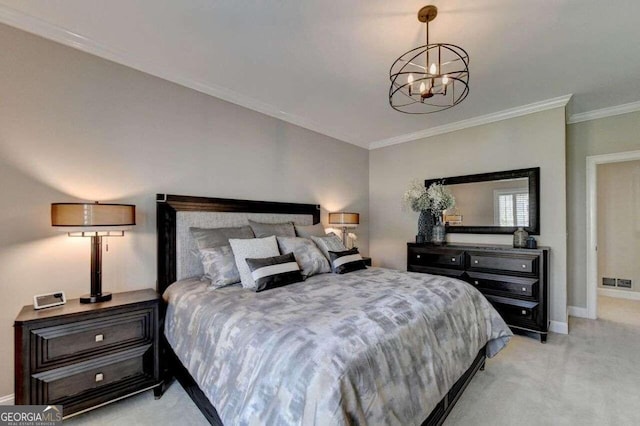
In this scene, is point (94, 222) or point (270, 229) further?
point (270, 229)

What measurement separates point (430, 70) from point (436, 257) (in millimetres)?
2619

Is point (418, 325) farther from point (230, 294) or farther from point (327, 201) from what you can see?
point (327, 201)

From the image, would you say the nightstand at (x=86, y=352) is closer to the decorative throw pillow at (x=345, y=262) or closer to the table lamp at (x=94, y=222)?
the table lamp at (x=94, y=222)

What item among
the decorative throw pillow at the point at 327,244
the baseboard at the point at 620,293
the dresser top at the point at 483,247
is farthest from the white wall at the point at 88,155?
the baseboard at the point at 620,293

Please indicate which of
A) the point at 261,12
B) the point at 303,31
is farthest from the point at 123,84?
the point at 303,31

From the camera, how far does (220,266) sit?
2.38 metres

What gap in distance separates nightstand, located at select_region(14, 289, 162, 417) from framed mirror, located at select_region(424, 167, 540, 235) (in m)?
3.90

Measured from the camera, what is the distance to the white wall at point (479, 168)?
333 centimetres

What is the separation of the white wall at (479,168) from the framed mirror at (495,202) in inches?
3.5

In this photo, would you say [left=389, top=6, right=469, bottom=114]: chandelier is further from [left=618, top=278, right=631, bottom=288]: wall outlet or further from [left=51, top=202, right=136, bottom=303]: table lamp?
[left=618, top=278, right=631, bottom=288]: wall outlet

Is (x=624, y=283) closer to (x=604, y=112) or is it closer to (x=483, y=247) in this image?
(x=604, y=112)

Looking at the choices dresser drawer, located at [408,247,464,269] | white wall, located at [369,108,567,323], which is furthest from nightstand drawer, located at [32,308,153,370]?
white wall, located at [369,108,567,323]

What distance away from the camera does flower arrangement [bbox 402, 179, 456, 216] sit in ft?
13.2

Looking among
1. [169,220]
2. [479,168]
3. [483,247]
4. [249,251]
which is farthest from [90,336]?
[479,168]
